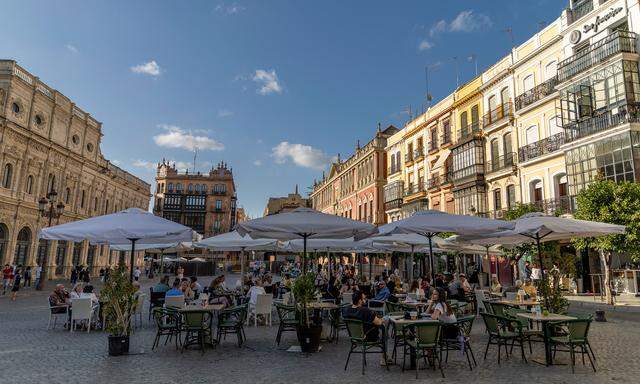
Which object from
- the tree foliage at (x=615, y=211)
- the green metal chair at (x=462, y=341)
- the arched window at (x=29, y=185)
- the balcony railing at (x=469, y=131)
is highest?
the balcony railing at (x=469, y=131)

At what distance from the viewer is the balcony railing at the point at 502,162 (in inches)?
1088

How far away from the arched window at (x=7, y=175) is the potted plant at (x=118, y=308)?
27.6 m

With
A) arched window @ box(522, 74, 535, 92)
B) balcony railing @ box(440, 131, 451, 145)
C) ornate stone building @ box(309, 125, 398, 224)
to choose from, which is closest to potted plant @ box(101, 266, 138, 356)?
arched window @ box(522, 74, 535, 92)

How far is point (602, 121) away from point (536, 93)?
5.65 m

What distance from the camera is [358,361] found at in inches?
309

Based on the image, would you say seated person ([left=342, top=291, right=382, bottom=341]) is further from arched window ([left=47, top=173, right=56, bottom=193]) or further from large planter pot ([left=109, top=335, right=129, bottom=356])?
arched window ([left=47, top=173, right=56, bottom=193])

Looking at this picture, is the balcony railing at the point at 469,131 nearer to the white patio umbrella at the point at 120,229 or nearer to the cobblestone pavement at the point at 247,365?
the cobblestone pavement at the point at 247,365

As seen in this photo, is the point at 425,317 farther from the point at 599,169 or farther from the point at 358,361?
the point at 599,169

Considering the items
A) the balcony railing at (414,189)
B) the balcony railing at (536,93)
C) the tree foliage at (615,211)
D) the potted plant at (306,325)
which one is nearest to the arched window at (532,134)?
the balcony railing at (536,93)

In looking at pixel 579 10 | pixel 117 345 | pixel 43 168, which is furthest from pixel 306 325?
pixel 43 168

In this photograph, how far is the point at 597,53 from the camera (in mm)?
21312

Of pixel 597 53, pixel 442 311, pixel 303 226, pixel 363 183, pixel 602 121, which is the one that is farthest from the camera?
pixel 363 183

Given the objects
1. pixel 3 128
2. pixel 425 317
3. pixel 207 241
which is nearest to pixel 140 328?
pixel 207 241

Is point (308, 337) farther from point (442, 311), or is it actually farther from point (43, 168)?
point (43, 168)
